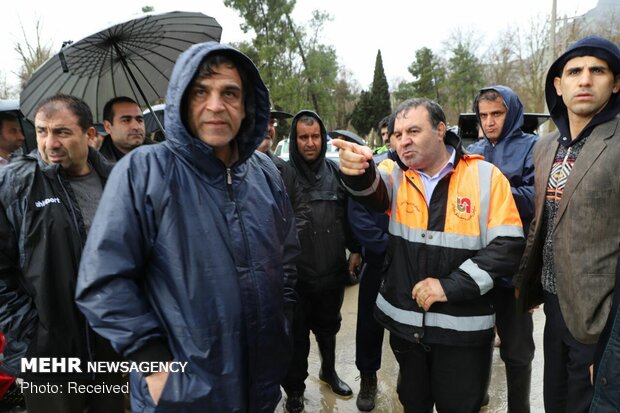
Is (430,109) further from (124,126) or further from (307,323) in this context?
(124,126)

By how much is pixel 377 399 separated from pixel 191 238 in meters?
2.54

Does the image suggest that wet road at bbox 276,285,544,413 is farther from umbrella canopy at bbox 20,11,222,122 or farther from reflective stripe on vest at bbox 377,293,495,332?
umbrella canopy at bbox 20,11,222,122

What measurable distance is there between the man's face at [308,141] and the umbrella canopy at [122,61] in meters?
0.96

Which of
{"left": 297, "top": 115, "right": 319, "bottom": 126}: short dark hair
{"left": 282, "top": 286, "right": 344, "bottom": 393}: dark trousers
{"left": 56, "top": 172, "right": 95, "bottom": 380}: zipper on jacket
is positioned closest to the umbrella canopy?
{"left": 56, "top": 172, "right": 95, "bottom": 380}: zipper on jacket

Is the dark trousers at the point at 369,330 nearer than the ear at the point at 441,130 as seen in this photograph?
No

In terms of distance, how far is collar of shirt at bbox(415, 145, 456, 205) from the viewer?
2250 millimetres

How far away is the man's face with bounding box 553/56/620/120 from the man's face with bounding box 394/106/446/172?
27.4 inches

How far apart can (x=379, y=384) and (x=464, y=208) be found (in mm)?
2035

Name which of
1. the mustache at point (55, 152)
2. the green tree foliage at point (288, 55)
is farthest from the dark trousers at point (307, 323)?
the green tree foliage at point (288, 55)

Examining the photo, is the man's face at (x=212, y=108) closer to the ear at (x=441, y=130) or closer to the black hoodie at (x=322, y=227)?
the ear at (x=441, y=130)

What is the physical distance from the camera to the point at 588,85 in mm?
2113

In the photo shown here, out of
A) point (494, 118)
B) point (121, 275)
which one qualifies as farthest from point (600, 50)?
point (121, 275)

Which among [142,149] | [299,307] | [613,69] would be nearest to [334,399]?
[299,307]

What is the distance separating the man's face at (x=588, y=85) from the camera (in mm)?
2107
